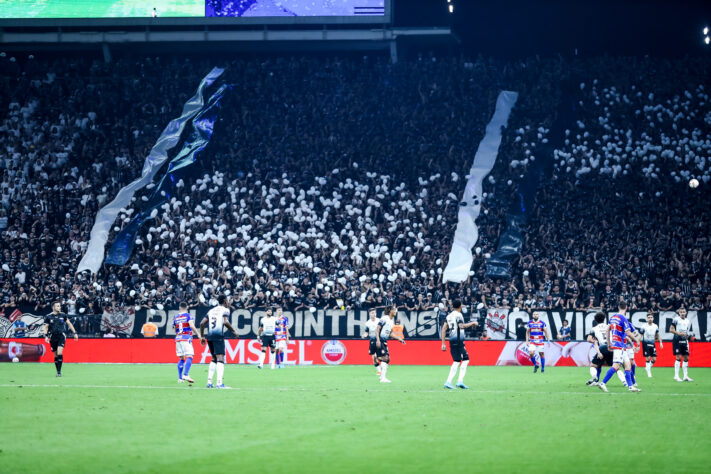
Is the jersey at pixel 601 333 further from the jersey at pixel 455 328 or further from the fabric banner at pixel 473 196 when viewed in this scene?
the fabric banner at pixel 473 196

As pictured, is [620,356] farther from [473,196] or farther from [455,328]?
[473,196]

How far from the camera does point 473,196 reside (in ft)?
157

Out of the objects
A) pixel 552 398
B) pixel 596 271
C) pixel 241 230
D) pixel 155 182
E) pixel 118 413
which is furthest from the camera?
pixel 155 182

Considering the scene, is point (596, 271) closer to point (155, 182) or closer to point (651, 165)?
point (651, 165)

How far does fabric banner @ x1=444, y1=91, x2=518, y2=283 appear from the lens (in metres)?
43.3

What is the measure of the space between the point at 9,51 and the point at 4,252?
20.5 m

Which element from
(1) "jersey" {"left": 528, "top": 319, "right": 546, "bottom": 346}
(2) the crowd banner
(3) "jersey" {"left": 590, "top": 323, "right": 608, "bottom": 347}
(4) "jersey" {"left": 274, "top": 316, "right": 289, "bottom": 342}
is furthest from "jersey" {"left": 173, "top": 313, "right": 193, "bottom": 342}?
(1) "jersey" {"left": 528, "top": 319, "right": 546, "bottom": 346}

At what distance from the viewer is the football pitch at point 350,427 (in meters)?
11.2

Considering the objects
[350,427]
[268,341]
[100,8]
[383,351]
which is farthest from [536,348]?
[100,8]

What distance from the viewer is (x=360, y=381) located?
27.5 meters

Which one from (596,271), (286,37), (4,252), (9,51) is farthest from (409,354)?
(9,51)

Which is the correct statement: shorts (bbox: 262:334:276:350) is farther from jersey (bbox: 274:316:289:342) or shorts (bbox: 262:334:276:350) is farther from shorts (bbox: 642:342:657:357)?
shorts (bbox: 642:342:657:357)

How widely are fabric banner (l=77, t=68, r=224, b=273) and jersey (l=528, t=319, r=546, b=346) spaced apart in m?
22.3

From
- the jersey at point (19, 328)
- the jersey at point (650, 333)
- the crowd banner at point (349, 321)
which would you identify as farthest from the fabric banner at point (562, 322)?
the jersey at point (19, 328)
